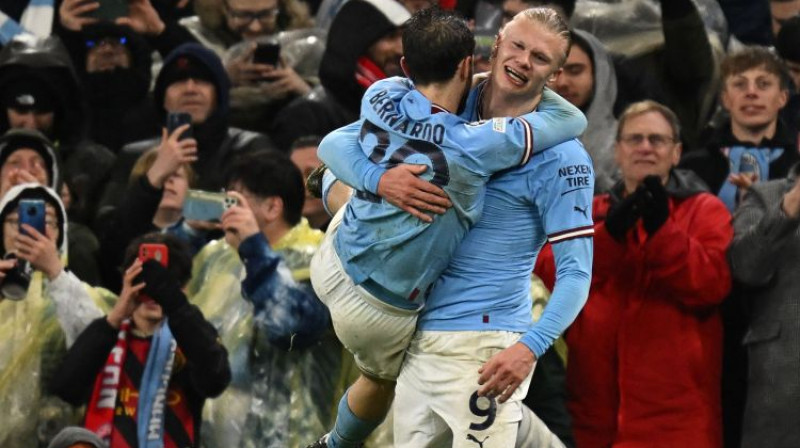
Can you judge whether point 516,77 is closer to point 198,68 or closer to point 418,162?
point 418,162

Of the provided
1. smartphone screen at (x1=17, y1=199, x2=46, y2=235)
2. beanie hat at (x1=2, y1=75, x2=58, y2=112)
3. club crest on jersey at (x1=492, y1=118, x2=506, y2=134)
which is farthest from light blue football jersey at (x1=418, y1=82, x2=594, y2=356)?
beanie hat at (x1=2, y1=75, x2=58, y2=112)

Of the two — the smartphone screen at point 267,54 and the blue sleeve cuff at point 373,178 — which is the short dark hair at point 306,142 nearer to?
the smartphone screen at point 267,54

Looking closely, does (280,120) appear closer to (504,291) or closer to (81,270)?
(81,270)

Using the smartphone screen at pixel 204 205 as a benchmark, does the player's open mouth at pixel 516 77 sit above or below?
above

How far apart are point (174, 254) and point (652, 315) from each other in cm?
219

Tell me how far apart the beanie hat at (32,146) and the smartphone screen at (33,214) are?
3.16 feet

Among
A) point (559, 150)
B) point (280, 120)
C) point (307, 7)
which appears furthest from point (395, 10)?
point (559, 150)

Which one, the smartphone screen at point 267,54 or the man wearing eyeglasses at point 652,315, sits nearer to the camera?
the man wearing eyeglasses at point 652,315

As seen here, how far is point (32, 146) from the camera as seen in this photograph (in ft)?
34.6

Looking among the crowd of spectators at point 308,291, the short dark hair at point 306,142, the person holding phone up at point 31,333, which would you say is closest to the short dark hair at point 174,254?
the crowd of spectators at point 308,291

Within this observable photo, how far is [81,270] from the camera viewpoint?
10.2 m

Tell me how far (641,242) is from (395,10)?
2583mm

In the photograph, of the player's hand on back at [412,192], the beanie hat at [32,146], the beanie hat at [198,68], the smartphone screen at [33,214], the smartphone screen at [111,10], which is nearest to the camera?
the player's hand on back at [412,192]

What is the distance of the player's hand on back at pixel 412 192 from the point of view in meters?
6.98
